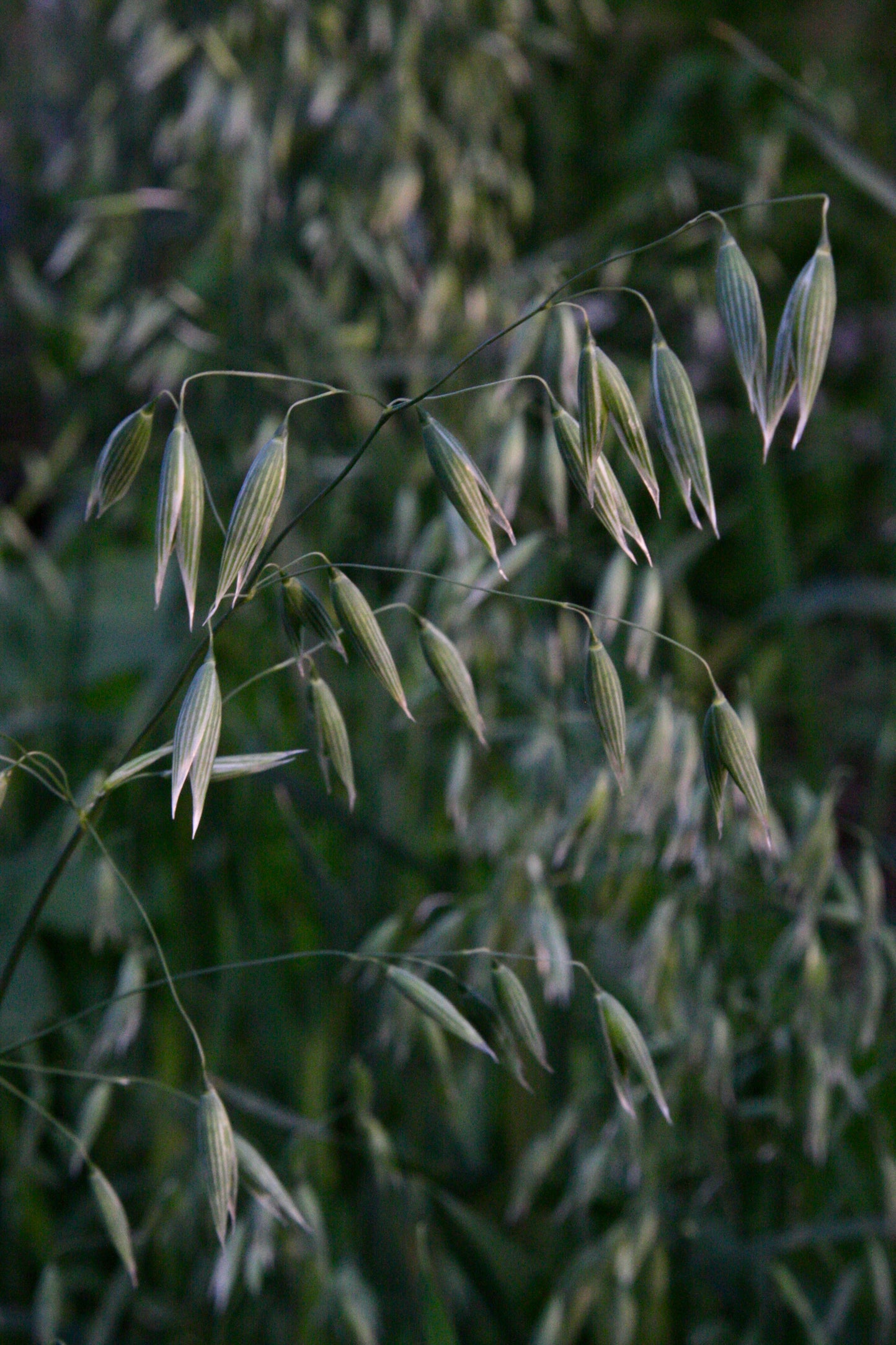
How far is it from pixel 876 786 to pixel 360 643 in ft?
2.46

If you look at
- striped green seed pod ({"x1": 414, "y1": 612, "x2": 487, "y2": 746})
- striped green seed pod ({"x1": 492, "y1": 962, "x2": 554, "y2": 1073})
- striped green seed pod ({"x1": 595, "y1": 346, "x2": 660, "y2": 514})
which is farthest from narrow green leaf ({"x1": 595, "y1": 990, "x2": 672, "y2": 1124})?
striped green seed pod ({"x1": 595, "y1": 346, "x2": 660, "y2": 514})

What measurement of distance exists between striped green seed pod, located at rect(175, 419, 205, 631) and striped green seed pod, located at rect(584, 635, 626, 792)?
0.18 m

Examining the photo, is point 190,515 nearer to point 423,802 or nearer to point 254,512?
point 254,512

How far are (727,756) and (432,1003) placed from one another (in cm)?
18

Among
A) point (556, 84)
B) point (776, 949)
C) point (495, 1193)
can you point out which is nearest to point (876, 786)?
point (776, 949)

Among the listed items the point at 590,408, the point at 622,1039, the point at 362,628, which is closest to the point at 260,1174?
the point at 622,1039

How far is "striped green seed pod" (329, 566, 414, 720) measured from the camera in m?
0.51

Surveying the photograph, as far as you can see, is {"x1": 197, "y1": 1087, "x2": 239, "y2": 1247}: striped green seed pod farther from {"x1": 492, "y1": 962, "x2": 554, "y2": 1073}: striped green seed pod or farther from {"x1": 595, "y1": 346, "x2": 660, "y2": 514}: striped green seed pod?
{"x1": 595, "y1": 346, "x2": 660, "y2": 514}: striped green seed pod

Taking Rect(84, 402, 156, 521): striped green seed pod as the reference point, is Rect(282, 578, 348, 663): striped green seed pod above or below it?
below

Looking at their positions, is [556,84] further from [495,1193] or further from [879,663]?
[495,1193]

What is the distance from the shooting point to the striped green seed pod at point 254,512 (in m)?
0.47

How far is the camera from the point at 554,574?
1.18m

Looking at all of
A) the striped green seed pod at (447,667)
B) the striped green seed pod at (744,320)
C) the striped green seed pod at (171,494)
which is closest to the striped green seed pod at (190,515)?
the striped green seed pod at (171,494)

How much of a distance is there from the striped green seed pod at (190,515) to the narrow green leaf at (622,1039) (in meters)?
0.28
